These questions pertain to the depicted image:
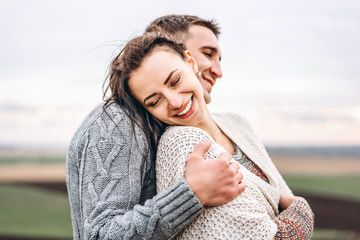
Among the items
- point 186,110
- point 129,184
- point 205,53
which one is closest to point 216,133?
point 186,110

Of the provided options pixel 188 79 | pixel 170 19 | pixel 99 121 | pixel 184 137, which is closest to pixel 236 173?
pixel 184 137

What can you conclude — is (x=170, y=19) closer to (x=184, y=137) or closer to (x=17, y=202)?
(x=184, y=137)

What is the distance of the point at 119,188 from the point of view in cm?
174

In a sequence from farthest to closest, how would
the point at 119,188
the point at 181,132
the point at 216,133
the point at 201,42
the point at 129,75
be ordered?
the point at 201,42 < the point at 216,133 < the point at 129,75 < the point at 181,132 < the point at 119,188

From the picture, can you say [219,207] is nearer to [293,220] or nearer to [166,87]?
[293,220]

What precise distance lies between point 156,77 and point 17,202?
57.9 feet

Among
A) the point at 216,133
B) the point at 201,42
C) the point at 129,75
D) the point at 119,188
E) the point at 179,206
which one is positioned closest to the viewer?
the point at 179,206

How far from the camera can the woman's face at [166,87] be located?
1917mm

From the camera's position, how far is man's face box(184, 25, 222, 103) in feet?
9.85

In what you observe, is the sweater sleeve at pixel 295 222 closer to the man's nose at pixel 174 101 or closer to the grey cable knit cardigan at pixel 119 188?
the grey cable knit cardigan at pixel 119 188

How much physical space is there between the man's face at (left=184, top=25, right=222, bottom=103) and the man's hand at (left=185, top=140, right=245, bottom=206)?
137cm

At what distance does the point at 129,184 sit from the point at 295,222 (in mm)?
845

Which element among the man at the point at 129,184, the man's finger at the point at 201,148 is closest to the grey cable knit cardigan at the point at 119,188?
the man at the point at 129,184

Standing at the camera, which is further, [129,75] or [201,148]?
[129,75]
